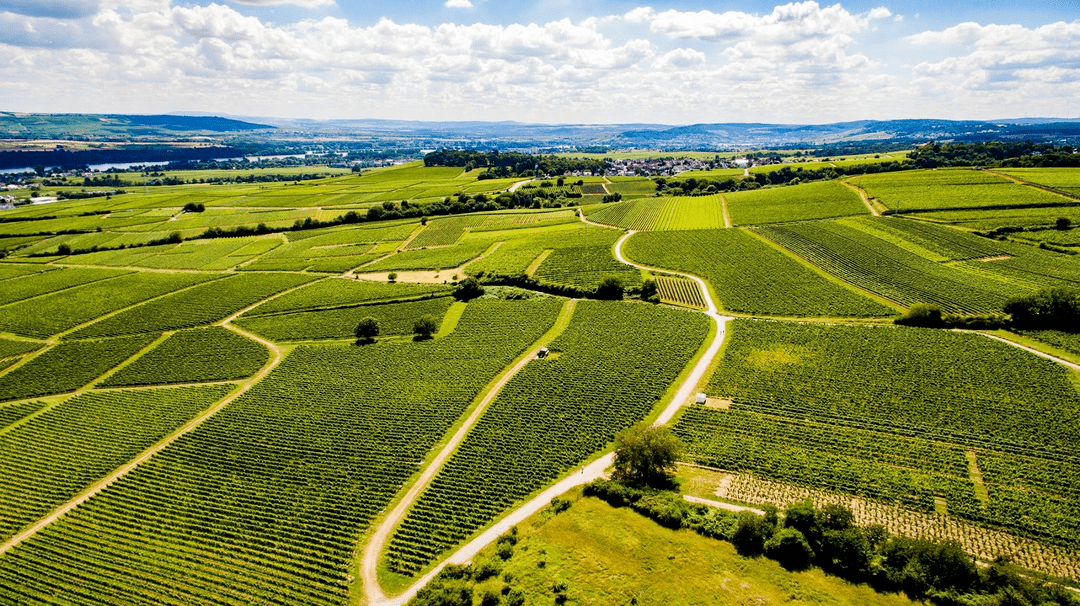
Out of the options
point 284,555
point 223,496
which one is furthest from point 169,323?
point 284,555

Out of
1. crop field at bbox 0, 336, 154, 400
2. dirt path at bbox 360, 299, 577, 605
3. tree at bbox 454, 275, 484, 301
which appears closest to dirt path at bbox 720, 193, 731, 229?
tree at bbox 454, 275, 484, 301

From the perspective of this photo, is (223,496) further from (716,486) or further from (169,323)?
(169,323)

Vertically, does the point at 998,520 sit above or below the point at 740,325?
below

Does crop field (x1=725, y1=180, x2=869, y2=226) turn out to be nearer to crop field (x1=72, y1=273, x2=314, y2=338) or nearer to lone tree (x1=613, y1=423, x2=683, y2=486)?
lone tree (x1=613, y1=423, x2=683, y2=486)

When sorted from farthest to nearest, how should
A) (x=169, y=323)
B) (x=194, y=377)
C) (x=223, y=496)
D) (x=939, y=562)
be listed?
(x=169, y=323) < (x=194, y=377) < (x=223, y=496) < (x=939, y=562)

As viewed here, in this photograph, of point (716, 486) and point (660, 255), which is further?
point (660, 255)

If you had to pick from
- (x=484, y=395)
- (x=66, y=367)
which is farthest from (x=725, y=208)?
(x=66, y=367)

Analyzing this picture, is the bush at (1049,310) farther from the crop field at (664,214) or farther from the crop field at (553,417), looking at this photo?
the crop field at (664,214)
